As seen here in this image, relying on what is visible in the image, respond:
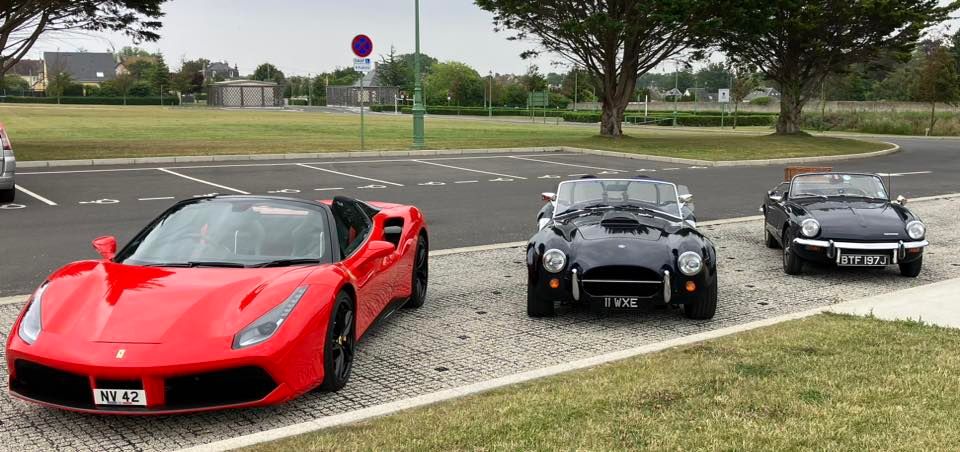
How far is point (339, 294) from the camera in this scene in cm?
507

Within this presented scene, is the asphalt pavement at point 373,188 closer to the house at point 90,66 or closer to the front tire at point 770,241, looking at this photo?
the front tire at point 770,241

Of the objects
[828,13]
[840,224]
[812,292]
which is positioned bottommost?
[812,292]

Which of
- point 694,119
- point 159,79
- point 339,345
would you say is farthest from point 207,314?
point 159,79

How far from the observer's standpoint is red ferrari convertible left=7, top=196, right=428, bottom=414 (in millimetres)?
4215

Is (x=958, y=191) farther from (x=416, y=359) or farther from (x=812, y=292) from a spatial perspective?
(x=416, y=359)

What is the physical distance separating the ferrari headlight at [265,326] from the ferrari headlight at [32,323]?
3.62 feet

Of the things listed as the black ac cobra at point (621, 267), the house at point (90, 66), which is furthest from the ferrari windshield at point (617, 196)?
the house at point (90, 66)

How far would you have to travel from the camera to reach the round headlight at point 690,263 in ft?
22.0

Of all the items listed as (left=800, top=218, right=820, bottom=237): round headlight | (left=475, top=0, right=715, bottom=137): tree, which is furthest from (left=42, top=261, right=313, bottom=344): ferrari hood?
(left=475, top=0, right=715, bottom=137): tree

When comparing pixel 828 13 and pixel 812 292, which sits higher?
pixel 828 13

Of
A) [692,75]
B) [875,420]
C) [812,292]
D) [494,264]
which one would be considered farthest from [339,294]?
[692,75]

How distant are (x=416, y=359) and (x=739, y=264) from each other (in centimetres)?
527

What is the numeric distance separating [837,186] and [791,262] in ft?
5.46

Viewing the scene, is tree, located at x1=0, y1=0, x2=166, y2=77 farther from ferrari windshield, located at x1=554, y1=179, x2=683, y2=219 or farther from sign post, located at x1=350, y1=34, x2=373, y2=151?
ferrari windshield, located at x1=554, y1=179, x2=683, y2=219
